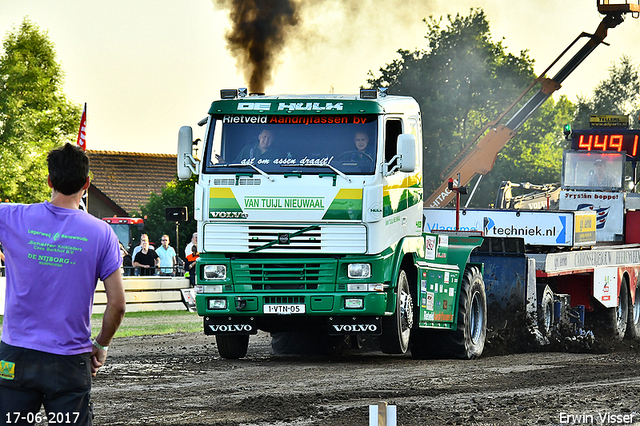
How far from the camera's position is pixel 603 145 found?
76.6 ft

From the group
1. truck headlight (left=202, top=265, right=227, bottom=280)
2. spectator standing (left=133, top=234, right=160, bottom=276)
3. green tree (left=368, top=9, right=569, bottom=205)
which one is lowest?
truck headlight (left=202, top=265, right=227, bottom=280)

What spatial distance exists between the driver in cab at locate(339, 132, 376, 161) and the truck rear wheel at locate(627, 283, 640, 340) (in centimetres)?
881

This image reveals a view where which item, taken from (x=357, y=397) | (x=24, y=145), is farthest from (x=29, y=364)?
(x=24, y=145)

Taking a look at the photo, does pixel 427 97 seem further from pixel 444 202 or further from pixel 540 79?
pixel 444 202

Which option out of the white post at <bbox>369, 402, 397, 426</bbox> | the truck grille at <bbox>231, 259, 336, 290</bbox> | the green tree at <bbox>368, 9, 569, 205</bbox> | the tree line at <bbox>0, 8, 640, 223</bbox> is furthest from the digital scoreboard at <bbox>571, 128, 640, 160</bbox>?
the green tree at <bbox>368, 9, 569, 205</bbox>

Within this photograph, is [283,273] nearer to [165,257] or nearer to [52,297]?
[52,297]

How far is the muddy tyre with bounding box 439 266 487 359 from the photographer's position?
529 inches

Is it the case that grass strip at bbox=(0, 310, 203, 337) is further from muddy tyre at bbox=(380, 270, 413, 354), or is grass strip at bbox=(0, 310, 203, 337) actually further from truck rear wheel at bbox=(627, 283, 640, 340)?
truck rear wheel at bbox=(627, 283, 640, 340)

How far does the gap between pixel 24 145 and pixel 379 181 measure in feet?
144

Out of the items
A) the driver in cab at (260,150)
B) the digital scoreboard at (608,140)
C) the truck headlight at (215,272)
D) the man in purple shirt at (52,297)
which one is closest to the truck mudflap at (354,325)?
the truck headlight at (215,272)

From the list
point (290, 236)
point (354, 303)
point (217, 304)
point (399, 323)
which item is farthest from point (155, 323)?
point (354, 303)

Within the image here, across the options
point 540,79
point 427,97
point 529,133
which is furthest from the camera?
point 529,133

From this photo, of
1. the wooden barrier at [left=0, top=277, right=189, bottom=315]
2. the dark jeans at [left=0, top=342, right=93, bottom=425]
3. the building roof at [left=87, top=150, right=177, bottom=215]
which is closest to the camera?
the dark jeans at [left=0, top=342, right=93, bottom=425]

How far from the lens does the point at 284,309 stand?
11945mm
